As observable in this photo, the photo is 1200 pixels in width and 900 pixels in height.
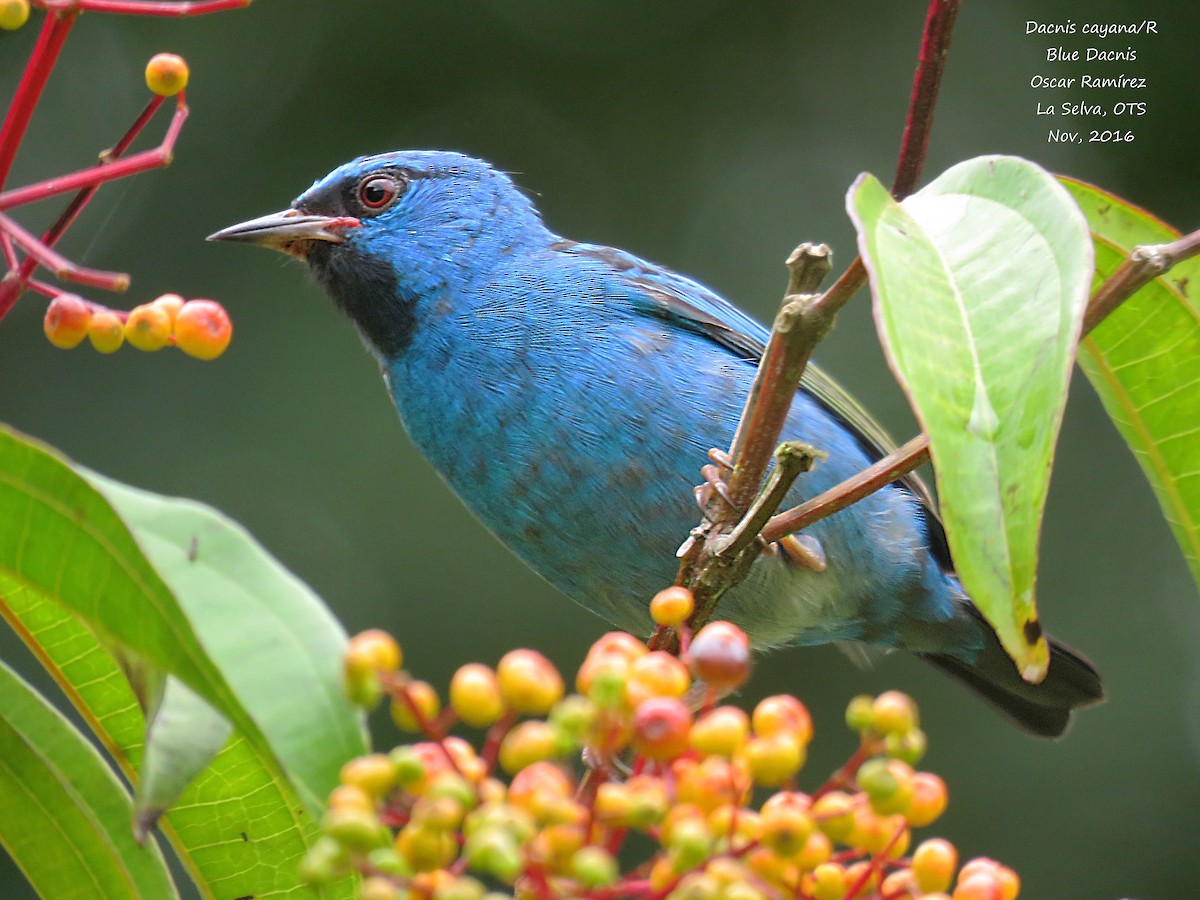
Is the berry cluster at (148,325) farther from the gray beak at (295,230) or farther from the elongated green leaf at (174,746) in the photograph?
the gray beak at (295,230)

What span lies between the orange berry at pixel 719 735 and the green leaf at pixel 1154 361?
40.0 inches

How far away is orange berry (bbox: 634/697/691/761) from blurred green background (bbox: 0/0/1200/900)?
5259 millimetres

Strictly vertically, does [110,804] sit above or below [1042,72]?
below

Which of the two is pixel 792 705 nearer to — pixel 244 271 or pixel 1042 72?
pixel 244 271

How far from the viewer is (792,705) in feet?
3.72

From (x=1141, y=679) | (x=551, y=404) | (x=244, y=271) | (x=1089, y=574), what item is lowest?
(x=1141, y=679)

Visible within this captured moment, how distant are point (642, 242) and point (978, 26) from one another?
2.06 meters

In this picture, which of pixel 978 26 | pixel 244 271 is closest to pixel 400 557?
pixel 244 271

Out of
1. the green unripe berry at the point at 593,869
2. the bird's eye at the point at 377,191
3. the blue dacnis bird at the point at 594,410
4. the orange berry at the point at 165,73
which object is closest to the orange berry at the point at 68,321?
the orange berry at the point at 165,73

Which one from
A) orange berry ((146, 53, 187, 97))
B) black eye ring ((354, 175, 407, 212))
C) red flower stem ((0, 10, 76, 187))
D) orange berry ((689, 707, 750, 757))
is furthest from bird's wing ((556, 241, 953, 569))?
orange berry ((689, 707, 750, 757))

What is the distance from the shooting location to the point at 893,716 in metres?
1.16

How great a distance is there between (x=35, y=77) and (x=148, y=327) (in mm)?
273

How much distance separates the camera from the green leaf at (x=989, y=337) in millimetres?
1219

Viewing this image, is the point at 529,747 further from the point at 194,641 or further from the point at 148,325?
the point at 148,325
